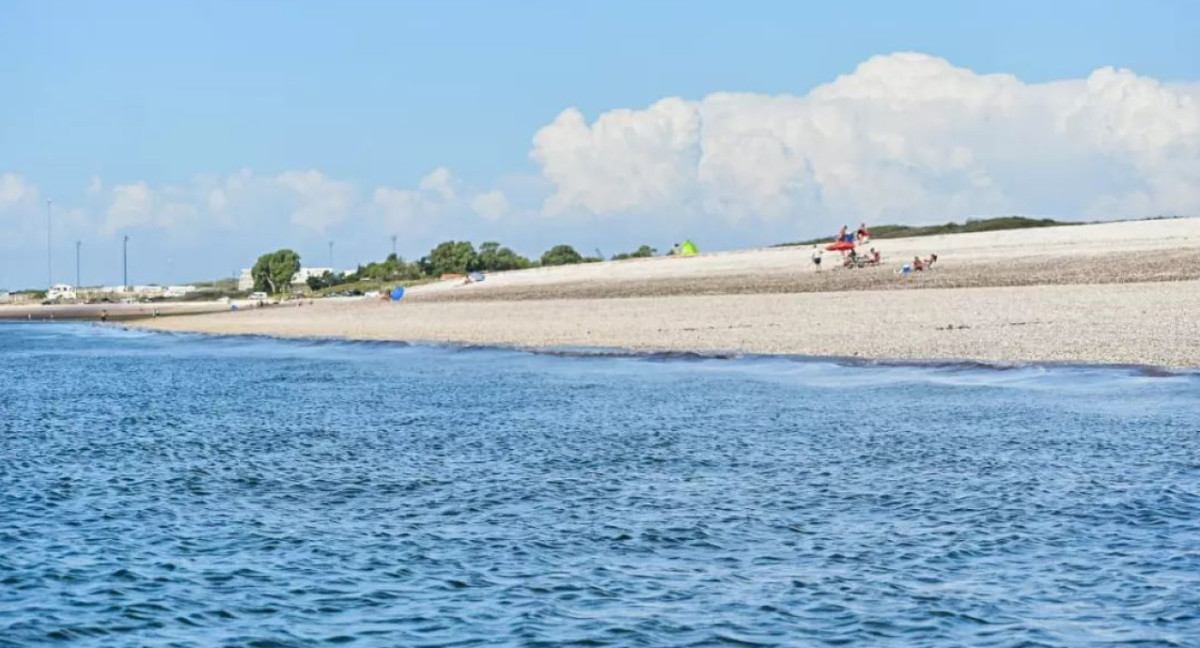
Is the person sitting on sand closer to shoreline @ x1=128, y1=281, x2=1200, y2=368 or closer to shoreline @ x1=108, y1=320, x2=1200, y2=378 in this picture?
shoreline @ x1=128, y1=281, x2=1200, y2=368

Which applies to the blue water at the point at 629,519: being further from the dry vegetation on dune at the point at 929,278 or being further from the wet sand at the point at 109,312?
the wet sand at the point at 109,312

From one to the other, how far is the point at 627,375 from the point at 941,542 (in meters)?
28.8

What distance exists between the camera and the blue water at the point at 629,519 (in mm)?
13961

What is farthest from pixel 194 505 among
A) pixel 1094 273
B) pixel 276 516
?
pixel 1094 273

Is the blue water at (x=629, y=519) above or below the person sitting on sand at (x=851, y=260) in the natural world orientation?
below

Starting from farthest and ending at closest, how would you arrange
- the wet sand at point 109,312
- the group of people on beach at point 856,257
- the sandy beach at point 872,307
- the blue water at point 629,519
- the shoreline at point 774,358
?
the wet sand at point 109,312
the group of people on beach at point 856,257
the sandy beach at point 872,307
the shoreline at point 774,358
the blue water at point 629,519

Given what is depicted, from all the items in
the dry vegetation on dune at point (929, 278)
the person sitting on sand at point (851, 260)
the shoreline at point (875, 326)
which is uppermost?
the person sitting on sand at point (851, 260)

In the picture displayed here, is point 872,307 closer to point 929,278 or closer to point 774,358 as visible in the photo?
point 929,278

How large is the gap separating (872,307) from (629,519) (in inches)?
1811

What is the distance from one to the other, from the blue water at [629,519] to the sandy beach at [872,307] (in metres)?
9.35

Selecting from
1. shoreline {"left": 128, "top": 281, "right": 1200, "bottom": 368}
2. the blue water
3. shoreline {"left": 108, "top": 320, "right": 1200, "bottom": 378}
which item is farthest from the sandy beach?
the blue water

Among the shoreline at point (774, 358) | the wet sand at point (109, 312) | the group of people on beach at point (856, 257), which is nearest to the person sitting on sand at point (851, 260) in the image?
the group of people on beach at point (856, 257)

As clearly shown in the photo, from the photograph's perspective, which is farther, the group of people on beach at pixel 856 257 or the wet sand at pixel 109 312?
the wet sand at pixel 109 312

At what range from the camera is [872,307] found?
63.5 metres
